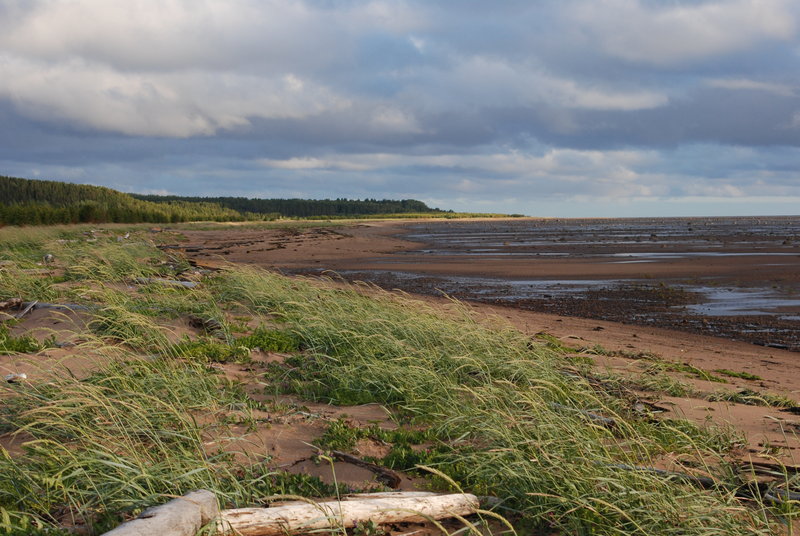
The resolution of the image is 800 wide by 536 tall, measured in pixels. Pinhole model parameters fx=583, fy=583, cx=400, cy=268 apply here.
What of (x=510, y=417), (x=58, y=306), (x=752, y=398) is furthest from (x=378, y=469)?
(x=58, y=306)

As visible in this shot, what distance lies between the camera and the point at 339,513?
3820mm

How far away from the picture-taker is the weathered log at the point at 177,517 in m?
3.22

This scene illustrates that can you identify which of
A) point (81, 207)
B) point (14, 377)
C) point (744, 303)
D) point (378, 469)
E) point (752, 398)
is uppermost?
point (81, 207)

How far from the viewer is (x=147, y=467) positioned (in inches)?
158

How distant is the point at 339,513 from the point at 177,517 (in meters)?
1.01

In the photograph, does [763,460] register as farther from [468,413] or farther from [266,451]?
[266,451]

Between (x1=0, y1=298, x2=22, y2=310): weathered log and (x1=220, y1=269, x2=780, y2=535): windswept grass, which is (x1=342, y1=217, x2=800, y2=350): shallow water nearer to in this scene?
(x1=220, y1=269, x2=780, y2=535): windswept grass

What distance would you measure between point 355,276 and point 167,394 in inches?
742

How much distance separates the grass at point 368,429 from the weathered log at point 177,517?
17 cm

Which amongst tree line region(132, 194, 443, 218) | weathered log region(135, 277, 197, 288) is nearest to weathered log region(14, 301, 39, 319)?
weathered log region(135, 277, 197, 288)

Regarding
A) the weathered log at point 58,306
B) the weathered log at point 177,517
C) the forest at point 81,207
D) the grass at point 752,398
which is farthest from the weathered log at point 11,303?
the forest at point 81,207

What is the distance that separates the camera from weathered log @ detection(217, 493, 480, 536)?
3.62 meters

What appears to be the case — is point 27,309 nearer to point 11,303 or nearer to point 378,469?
point 11,303

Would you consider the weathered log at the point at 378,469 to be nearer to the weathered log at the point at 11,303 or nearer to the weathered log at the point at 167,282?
the weathered log at the point at 11,303
